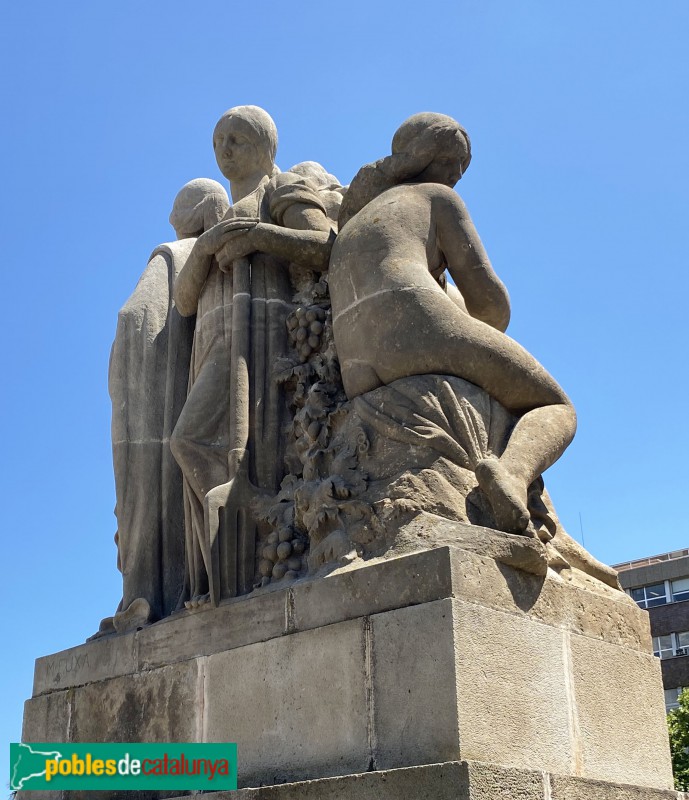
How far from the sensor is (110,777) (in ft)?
22.9

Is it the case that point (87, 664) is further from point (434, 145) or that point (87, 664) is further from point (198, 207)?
point (434, 145)

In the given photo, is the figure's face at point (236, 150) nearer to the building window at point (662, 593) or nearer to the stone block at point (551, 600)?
the stone block at point (551, 600)

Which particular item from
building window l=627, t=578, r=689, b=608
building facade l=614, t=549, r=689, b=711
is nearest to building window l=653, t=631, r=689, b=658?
building facade l=614, t=549, r=689, b=711

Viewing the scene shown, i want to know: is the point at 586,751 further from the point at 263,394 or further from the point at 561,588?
the point at 263,394

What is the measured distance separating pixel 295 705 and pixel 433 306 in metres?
2.46

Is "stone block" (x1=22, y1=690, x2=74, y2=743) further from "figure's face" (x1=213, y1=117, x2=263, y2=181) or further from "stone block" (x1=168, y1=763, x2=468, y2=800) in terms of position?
"figure's face" (x1=213, y1=117, x2=263, y2=181)

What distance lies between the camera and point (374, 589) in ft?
19.9

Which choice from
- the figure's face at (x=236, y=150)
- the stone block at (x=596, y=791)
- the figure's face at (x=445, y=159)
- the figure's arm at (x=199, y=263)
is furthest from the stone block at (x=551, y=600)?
the figure's face at (x=236, y=150)

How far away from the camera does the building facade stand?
123ft

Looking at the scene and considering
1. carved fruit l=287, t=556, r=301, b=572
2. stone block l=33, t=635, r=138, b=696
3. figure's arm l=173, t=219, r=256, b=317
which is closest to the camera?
carved fruit l=287, t=556, r=301, b=572

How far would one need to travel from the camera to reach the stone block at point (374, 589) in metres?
5.83

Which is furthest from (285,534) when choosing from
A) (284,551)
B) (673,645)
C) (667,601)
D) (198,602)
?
(667,601)

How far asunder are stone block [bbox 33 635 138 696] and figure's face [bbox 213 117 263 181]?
362cm

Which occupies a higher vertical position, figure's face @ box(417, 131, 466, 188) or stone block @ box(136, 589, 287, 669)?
figure's face @ box(417, 131, 466, 188)
